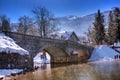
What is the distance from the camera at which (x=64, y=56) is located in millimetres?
21141

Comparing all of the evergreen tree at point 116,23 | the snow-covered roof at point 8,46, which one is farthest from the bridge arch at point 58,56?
the evergreen tree at point 116,23

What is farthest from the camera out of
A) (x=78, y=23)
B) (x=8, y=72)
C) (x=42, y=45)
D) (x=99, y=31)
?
(x=78, y=23)

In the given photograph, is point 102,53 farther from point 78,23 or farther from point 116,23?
point 78,23

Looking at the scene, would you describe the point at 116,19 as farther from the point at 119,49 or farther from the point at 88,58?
the point at 88,58

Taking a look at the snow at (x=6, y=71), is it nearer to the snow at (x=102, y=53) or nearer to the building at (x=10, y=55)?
the building at (x=10, y=55)

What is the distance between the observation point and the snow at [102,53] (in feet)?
73.5

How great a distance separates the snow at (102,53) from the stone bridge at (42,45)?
2.65ft

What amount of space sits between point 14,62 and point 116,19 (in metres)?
19.0

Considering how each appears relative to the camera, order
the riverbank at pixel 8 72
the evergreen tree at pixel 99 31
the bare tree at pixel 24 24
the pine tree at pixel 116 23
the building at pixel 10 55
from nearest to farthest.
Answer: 1. the riverbank at pixel 8 72
2. the building at pixel 10 55
3. the pine tree at pixel 116 23
4. the evergreen tree at pixel 99 31
5. the bare tree at pixel 24 24

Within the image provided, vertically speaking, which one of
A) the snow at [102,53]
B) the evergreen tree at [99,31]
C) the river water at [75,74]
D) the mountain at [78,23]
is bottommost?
the river water at [75,74]

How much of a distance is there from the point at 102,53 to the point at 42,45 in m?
9.31

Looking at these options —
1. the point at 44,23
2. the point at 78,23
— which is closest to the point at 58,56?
the point at 44,23

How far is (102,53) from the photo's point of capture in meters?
23.0

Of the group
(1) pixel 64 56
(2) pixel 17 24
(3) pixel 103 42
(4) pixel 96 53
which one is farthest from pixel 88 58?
(2) pixel 17 24
